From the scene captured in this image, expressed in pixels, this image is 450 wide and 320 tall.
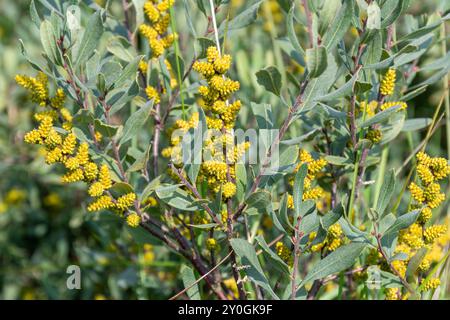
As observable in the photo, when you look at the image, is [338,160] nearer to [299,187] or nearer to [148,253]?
[299,187]

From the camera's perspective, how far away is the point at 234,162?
1.06m

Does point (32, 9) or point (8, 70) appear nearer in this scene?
point (32, 9)

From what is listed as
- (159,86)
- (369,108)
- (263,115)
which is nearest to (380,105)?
(369,108)

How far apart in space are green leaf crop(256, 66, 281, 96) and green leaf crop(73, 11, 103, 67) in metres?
0.30

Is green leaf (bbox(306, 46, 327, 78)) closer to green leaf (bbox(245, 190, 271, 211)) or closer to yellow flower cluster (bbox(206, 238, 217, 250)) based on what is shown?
green leaf (bbox(245, 190, 271, 211))

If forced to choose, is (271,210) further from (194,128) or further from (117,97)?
(117,97)

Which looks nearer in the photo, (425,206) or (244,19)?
(425,206)

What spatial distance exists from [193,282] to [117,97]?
390mm

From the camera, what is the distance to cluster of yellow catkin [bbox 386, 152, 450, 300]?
3.52 feet

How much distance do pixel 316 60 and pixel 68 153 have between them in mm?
461

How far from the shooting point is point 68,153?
106cm

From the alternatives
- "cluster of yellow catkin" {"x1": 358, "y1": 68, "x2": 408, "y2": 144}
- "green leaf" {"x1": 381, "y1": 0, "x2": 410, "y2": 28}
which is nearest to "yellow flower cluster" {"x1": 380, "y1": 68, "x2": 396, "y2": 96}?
"cluster of yellow catkin" {"x1": 358, "y1": 68, "x2": 408, "y2": 144}
